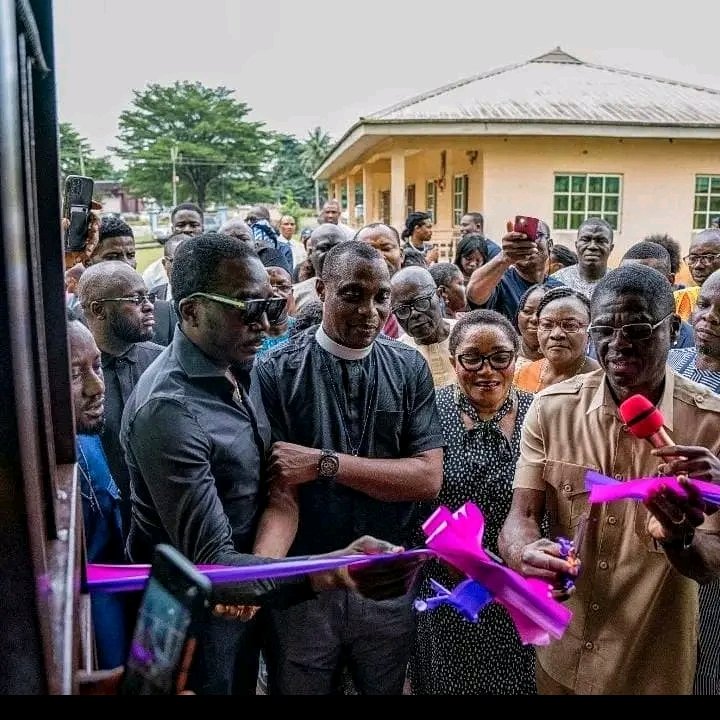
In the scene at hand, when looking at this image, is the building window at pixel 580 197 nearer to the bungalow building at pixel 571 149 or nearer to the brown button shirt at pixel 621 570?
the bungalow building at pixel 571 149

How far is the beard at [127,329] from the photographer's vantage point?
3498mm

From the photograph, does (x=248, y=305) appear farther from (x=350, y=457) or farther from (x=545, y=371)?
(x=545, y=371)

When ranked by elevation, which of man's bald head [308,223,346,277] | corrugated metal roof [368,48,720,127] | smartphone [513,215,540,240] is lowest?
man's bald head [308,223,346,277]

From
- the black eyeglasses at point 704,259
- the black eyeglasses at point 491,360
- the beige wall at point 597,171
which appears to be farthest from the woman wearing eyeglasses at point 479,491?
the beige wall at point 597,171

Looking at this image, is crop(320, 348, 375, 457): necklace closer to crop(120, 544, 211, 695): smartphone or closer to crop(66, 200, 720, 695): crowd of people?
crop(66, 200, 720, 695): crowd of people

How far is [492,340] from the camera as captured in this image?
2.96m

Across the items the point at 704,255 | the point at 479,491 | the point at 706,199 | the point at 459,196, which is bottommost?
the point at 479,491

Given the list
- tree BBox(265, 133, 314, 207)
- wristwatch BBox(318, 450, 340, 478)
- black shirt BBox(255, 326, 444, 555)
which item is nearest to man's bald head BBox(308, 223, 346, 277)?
black shirt BBox(255, 326, 444, 555)

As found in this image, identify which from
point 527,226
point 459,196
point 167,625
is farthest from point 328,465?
point 459,196

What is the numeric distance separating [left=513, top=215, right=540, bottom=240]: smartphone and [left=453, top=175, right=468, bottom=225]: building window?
11.2 m

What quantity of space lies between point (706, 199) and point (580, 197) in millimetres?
2380

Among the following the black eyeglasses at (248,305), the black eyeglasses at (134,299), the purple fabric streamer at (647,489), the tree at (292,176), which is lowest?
the purple fabric streamer at (647,489)

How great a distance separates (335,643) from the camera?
256 centimetres

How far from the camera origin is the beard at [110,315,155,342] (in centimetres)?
350
